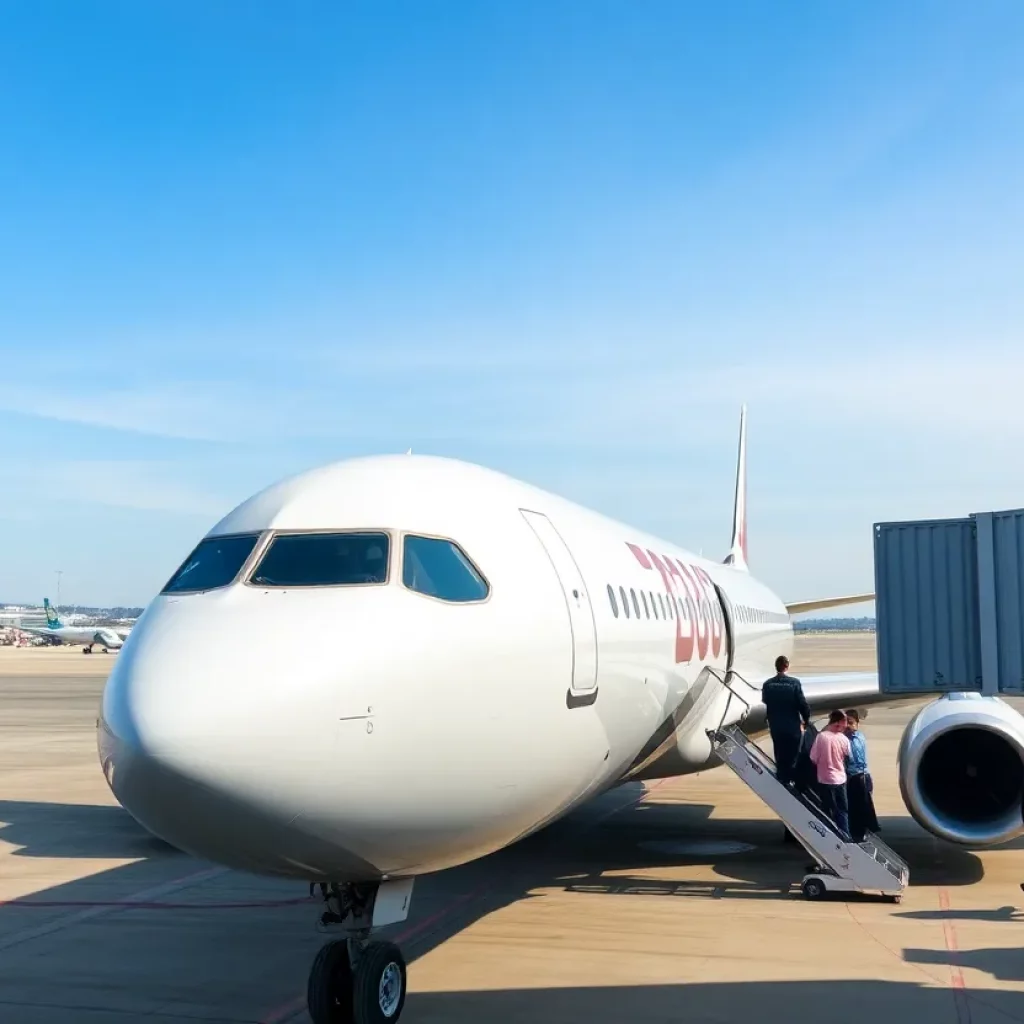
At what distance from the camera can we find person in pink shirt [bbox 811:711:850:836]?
1112cm

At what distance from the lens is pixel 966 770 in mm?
12859

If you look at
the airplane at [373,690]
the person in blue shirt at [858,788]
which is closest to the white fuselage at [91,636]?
the person in blue shirt at [858,788]

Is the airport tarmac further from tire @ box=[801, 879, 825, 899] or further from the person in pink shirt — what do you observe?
the person in pink shirt

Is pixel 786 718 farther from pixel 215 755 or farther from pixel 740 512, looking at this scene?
pixel 740 512

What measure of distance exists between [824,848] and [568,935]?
2870 mm

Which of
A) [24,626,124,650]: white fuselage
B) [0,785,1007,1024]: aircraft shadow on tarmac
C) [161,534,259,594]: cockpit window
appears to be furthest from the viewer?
[24,626,124,650]: white fuselage

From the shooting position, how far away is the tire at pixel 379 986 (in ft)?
20.8

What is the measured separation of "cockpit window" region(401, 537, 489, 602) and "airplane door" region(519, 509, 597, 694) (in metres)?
1.08

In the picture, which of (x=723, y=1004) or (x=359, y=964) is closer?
(x=359, y=964)

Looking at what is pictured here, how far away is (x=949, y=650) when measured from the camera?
8.44 meters

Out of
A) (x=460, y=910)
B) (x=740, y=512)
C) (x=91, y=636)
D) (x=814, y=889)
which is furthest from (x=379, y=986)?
(x=91, y=636)

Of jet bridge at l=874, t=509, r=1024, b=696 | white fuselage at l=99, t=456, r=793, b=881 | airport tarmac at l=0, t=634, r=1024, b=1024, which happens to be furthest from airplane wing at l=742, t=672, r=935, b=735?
white fuselage at l=99, t=456, r=793, b=881

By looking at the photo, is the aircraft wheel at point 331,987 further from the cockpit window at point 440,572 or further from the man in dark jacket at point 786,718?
the man in dark jacket at point 786,718

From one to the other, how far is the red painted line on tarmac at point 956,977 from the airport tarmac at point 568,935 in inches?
1.0
